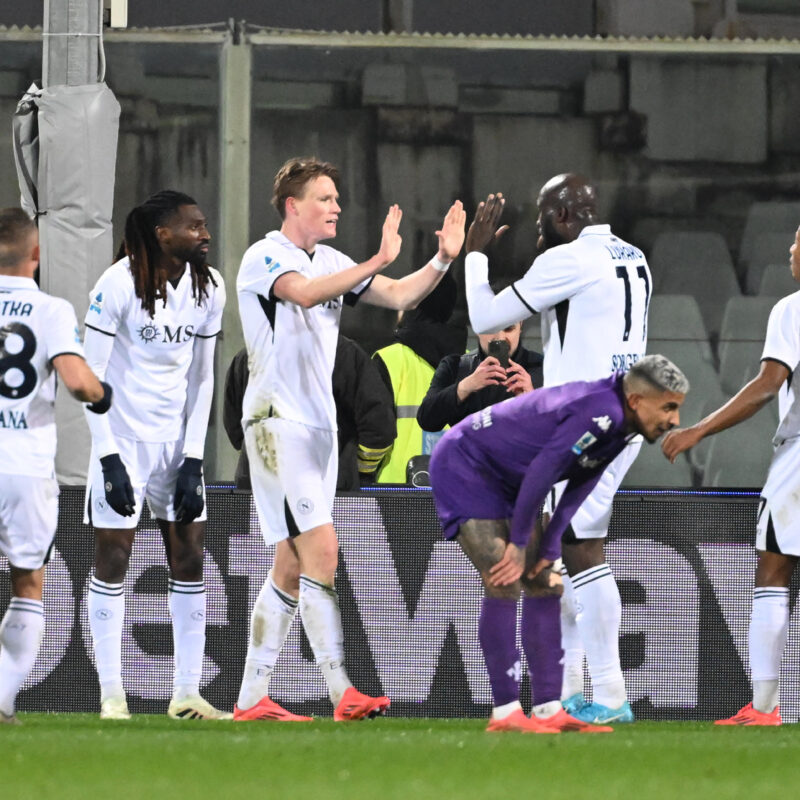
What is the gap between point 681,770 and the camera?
679 centimetres

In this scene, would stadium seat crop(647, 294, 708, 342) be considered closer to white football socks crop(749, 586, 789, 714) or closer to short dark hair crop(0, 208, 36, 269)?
white football socks crop(749, 586, 789, 714)

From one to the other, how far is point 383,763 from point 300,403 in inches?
87.6

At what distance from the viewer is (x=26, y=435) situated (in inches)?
321

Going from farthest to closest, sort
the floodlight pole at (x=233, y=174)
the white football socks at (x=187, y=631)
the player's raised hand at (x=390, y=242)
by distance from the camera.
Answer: the floodlight pole at (x=233, y=174)
the white football socks at (x=187, y=631)
the player's raised hand at (x=390, y=242)

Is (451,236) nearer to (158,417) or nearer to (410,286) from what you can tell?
(410,286)

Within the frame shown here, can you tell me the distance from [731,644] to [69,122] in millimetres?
3793

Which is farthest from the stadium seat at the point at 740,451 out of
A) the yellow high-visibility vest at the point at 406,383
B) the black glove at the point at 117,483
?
the black glove at the point at 117,483

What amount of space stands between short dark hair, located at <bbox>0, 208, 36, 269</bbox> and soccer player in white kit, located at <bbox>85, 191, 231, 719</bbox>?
0.60 metres

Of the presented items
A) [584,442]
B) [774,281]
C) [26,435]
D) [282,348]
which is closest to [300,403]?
[282,348]

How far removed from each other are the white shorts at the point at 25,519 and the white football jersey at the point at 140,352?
0.76 m

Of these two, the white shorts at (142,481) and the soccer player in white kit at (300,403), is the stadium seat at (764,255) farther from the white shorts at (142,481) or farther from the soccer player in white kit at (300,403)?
the white shorts at (142,481)

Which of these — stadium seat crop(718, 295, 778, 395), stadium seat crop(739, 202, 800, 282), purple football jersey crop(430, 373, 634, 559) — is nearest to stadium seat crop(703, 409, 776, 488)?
stadium seat crop(718, 295, 778, 395)

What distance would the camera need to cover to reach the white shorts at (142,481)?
8805 millimetres

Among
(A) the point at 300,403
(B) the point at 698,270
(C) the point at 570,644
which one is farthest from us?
(B) the point at 698,270
